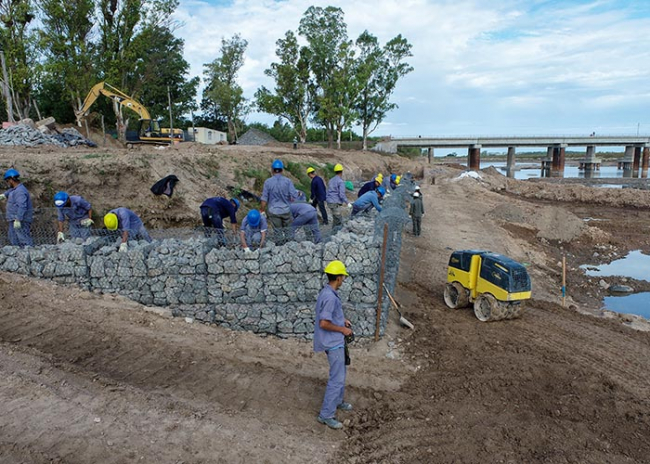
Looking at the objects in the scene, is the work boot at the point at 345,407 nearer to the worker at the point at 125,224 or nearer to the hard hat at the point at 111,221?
the worker at the point at 125,224

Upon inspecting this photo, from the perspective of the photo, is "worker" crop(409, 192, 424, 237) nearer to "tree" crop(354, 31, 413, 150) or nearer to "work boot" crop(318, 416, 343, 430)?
"work boot" crop(318, 416, 343, 430)

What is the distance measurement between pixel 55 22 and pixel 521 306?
99.7 ft

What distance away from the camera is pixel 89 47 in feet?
92.3

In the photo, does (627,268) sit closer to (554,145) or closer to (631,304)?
(631,304)

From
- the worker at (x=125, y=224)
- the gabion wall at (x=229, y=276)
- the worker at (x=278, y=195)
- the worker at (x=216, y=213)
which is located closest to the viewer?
the gabion wall at (x=229, y=276)

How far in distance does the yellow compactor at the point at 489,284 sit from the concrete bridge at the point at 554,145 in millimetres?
49266

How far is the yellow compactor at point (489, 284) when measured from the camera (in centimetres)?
772

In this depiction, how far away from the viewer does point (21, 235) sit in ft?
28.5

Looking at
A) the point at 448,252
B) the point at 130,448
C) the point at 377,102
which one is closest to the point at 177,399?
the point at 130,448

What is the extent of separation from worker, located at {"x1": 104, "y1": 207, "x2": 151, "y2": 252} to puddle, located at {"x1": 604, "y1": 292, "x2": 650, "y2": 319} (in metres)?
10.9

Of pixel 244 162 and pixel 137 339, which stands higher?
pixel 244 162

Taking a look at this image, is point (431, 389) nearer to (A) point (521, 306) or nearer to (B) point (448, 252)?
(A) point (521, 306)

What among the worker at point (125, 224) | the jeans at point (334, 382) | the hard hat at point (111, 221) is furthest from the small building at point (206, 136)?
the jeans at point (334, 382)

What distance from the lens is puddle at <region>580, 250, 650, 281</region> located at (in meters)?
13.6
